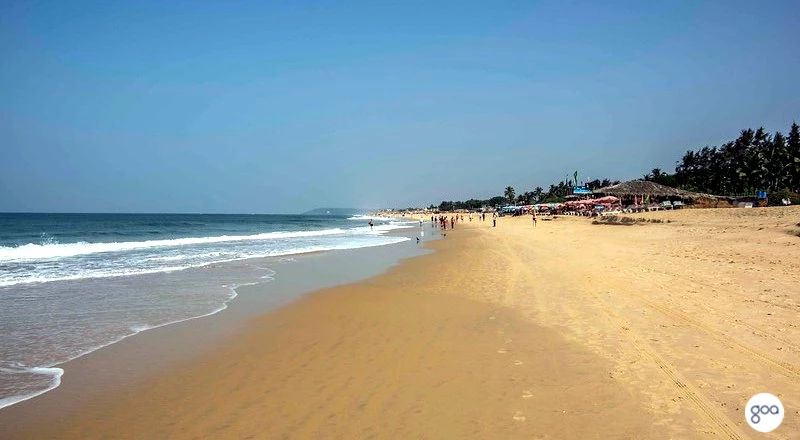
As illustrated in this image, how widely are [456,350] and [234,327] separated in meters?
4.92

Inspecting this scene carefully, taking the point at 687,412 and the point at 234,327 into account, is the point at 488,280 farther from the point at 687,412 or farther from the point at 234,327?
the point at 687,412

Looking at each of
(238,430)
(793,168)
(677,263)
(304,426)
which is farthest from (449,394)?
(793,168)

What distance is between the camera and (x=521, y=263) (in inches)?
736

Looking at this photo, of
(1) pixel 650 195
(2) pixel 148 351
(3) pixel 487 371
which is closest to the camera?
(3) pixel 487 371

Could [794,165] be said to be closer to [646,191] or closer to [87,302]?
[646,191]

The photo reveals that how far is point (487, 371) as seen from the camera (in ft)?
20.9

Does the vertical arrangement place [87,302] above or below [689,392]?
above

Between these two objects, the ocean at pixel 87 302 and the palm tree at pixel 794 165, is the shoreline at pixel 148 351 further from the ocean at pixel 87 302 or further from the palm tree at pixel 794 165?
the palm tree at pixel 794 165

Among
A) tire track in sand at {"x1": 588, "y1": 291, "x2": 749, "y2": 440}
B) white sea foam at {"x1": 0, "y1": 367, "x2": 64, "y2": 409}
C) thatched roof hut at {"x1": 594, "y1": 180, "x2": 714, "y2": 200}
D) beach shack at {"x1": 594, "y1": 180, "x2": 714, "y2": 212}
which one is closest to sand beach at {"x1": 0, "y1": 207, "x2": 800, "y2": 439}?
tire track in sand at {"x1": 588, "y1": 291, "x2": 749, "y2": 440}

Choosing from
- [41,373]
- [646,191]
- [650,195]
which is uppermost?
[646,191]

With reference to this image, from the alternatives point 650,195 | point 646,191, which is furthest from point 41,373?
point 646,191

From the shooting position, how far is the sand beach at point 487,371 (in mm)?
4789

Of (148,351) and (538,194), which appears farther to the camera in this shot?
(538,194)

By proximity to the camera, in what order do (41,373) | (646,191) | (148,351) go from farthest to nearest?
(646,191) < (148,351) < (41,373)
